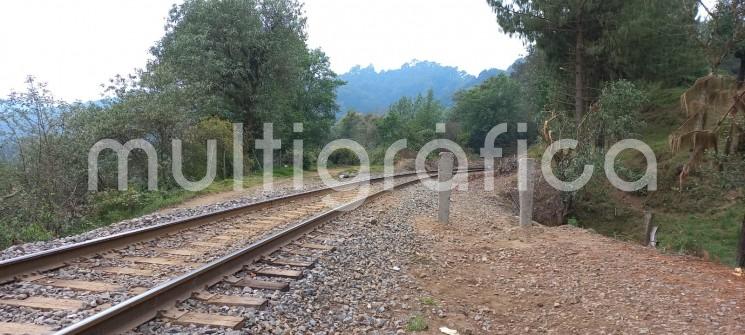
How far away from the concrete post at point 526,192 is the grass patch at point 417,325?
5255mm

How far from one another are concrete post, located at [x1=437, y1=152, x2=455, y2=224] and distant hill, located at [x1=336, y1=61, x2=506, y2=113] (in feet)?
428

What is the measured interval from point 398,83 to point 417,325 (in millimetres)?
179966

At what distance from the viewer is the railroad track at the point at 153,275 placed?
12.1 ft

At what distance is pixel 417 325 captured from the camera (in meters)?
4.38

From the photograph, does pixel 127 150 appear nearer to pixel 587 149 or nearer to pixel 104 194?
pixel 104 194

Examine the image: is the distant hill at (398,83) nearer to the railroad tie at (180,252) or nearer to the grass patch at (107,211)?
the grass patch at (107,211)

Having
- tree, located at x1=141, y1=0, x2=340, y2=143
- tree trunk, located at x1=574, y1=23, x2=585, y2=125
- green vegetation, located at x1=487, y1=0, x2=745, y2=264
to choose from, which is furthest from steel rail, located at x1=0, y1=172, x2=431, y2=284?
tree trunk, located at x1=574, y1=23, x2=585, y2=125

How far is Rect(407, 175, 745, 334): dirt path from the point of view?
4613 millimetres

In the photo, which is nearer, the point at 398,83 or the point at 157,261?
the point at 157,261

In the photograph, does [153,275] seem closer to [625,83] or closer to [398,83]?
[625,83]

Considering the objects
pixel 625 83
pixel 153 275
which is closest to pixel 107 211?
pixel 153 275

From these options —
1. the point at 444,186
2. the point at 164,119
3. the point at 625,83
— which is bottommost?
the point at 444,186

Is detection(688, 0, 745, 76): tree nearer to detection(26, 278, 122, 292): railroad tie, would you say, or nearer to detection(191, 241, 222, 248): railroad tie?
detection(191, 241, 222, 248): railroad tie

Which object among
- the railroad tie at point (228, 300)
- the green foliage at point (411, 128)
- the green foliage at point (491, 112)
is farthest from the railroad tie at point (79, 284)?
the green foliage at point (491, 112)
